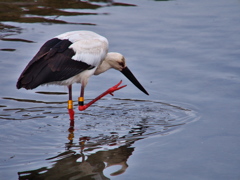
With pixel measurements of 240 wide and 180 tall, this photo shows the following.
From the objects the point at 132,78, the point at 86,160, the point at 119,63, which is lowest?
the point at 86,160

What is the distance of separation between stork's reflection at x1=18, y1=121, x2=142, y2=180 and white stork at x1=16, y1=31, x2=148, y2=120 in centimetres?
85

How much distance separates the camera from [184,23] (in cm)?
1130

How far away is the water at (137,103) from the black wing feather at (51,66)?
1.78ft

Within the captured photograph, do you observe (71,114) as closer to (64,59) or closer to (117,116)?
(117,116)

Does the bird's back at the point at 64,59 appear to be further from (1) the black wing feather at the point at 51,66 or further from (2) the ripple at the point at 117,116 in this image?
(2) the ripple at the point at 117,116

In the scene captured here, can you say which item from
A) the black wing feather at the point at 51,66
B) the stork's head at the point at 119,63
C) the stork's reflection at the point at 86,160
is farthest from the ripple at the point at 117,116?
the black wing feather at the point at 51,66

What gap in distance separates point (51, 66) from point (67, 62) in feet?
0.86

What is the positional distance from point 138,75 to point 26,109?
2189 millimetres

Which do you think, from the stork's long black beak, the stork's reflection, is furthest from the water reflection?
the stork's long black beak

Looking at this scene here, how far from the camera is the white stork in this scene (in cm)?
661

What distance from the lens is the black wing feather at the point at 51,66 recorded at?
658 centimetres

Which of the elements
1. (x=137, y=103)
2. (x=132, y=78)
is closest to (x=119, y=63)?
(x=132, y=78)

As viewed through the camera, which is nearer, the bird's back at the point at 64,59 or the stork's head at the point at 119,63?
the bird's back at the point at 64,59

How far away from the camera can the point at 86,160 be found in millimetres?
5539
